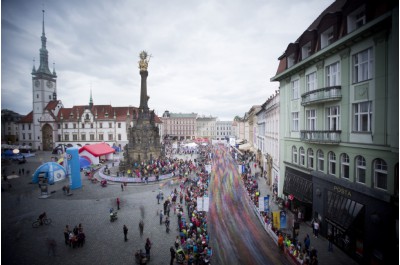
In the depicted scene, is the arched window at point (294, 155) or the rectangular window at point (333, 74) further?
the arched window at point (294, 155)

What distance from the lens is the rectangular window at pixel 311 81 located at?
16875 mm

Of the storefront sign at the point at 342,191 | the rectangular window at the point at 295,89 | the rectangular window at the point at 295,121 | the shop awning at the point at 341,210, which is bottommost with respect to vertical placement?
the shop awning at the point at 341,210

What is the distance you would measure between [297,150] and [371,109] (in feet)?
26.7

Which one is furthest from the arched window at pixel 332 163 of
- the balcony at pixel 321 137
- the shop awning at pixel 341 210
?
the shop awning at pixel 341 210

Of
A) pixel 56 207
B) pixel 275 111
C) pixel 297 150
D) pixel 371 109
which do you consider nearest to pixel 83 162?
pixel 56 207

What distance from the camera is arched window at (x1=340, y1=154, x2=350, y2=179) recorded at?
47.1ft

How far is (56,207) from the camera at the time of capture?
910 inches

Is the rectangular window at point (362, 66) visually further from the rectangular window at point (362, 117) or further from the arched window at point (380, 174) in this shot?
the arched window at point (380, 174)

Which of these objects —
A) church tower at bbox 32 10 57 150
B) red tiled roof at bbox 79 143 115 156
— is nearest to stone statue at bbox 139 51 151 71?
red tiled roof at bbox 79 143 115 156

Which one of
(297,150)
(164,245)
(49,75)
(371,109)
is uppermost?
(49,75)

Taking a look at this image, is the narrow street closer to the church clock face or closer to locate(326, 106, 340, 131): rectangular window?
locate(326, 106, 340, 131): rectangular window

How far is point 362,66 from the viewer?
42.1 ft

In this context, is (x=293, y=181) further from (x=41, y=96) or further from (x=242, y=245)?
(x=41, y=96)

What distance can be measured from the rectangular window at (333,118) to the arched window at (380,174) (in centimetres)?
336
